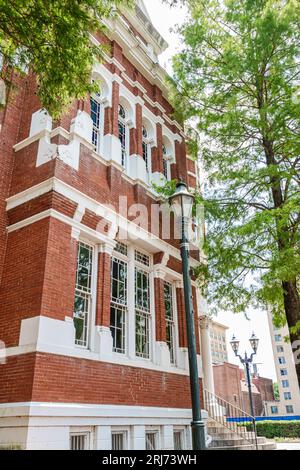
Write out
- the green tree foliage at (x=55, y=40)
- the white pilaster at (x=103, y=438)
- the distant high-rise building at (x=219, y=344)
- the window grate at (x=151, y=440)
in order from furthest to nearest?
1. the distant high-rise building at (x=219, y=344)
2. the window grate at (x=151, y=440)
3. the white pilaster at (x=103, y=438)
4. the green tree foliage at (x=55, y=40)

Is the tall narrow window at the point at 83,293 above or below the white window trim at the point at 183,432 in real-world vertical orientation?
above

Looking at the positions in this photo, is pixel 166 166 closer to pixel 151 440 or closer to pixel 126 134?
pixel 126 134

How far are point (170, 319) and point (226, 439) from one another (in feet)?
12.6

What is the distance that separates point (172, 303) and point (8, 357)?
5.67m

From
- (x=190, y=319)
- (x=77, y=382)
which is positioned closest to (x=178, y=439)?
(x=77, y=382)

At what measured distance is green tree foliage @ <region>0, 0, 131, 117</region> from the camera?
20.0 feet

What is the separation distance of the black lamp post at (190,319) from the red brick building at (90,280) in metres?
2.40

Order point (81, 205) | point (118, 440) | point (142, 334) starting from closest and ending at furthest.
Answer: point (118, 440)
point (81, 205)
point (142, 334)

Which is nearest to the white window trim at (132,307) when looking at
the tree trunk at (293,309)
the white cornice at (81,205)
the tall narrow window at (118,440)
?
the white cornice at (81,205)

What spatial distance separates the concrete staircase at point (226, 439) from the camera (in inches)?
437

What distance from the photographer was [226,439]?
11.6 m

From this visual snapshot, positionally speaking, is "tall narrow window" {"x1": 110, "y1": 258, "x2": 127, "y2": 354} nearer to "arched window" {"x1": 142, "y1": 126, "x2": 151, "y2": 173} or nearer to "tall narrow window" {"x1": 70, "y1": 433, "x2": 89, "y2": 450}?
"tall narrow window" {"x1": 70, "y1": 433, "x2": 89, "y2": 450}

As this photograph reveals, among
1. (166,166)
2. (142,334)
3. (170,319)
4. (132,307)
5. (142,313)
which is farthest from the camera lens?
(166,166)

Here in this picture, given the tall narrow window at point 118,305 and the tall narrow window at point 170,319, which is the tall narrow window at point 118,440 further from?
the tall narrow window at point 170,319
